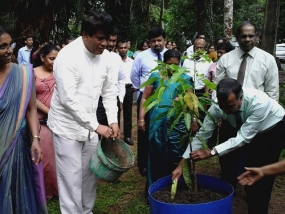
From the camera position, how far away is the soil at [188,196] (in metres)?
2.54

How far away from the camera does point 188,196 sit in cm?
262

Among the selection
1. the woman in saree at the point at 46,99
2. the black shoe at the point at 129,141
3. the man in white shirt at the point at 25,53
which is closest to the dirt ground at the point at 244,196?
the black shoe at the point at 129,141

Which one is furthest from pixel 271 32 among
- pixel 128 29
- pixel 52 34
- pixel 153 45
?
pixel 52 34

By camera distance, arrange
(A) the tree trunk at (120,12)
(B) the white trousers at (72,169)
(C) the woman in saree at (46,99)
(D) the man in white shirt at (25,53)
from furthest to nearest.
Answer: (A) the tree trunk at (120,12) < (D) the man in white shirt at (25,53) < (C) the woman in saree at (46,99) < (B) the white trousers at (72,169)

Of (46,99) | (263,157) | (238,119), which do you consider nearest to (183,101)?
(238,119)

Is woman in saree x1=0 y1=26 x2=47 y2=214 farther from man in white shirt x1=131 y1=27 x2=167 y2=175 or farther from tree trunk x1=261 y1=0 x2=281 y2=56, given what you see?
tree trunk x1=261 y1=0 x2=281 y2=56

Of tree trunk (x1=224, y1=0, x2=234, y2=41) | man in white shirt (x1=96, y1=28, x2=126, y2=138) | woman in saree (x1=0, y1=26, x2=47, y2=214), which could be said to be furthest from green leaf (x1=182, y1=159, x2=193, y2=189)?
tree trunk (x1=224, y1=0, x2=234, y2=41)

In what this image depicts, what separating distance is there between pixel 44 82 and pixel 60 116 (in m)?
0.97

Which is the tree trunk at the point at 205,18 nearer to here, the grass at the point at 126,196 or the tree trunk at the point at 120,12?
the tree trunk at the point at 120,12

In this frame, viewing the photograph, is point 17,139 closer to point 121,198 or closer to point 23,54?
point 121,198

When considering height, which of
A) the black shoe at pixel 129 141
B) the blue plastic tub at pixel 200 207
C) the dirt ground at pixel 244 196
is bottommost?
the black shoe at pixel 129 141

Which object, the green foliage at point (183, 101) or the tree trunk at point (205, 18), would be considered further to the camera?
the tree trunk at point (205, 18)

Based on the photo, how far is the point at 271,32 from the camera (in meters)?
6.15

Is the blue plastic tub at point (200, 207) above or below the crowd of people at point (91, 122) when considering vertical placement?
below
